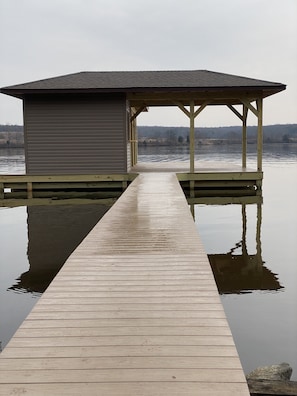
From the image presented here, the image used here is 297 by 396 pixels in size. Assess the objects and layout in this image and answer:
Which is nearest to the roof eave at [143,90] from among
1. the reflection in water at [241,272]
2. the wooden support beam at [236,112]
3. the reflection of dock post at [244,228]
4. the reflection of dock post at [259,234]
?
the wooden support beam at [236,112]

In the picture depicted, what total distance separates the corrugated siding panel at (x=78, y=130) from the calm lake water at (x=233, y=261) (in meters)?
3.30

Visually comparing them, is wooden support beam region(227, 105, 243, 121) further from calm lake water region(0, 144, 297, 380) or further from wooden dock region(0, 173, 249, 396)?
wooden dock region(0, 173, 249, 396)

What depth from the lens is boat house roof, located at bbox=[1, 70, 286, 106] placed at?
637 inches

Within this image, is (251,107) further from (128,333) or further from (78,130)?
(128,333)

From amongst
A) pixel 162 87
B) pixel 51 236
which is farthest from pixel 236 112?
pixel 51 236

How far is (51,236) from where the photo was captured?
33.3 ft

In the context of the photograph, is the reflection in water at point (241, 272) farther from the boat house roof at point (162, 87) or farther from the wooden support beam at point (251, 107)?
the boat house roof at point (162, 87)

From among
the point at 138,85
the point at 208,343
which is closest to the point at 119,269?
the point at 208,343

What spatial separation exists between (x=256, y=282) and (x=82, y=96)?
39.6 ft

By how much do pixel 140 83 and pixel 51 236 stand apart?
8.88 meters

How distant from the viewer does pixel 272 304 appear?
19.6 ft

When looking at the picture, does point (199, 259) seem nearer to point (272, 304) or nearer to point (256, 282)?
point (272, 304)

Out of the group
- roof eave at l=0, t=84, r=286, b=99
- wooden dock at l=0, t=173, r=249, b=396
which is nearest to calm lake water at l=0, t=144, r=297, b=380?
wooden dock at l=0, t=173, r=249, b=396

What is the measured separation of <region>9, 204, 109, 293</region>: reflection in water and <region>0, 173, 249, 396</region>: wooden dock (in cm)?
192
